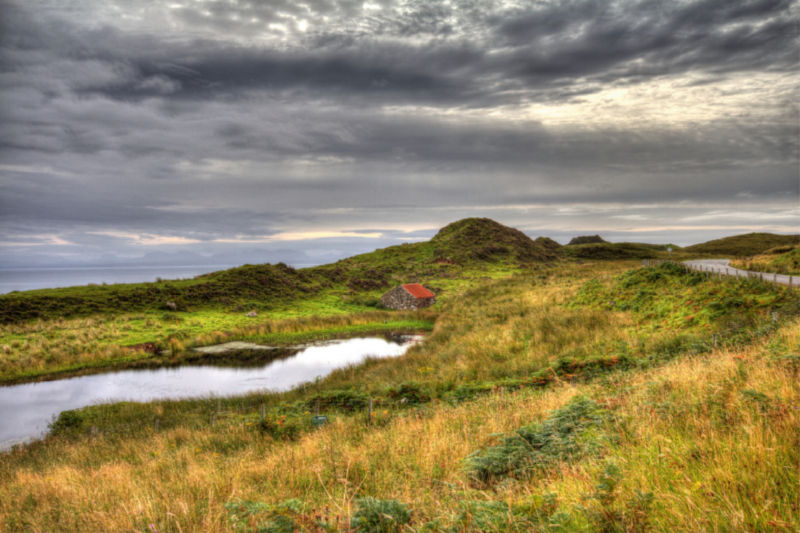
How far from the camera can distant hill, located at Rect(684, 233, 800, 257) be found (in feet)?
305

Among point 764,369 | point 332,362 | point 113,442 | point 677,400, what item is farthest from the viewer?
point 332,362

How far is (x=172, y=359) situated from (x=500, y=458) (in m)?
32.6

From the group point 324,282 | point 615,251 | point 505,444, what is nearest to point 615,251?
point 615,251

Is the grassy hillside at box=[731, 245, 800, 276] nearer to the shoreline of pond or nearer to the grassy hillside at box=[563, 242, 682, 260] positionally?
the shoreline of pond

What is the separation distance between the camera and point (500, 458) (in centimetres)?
536

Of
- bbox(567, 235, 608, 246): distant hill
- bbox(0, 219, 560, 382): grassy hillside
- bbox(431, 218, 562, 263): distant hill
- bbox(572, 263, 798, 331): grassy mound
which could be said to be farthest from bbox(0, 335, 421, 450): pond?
bbox(567, 235, 608, 246): distant hill

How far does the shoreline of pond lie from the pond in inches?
28.9

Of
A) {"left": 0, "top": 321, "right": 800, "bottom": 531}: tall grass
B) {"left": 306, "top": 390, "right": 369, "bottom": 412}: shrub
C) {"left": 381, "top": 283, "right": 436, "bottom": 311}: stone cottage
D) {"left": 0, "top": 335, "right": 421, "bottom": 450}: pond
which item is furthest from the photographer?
{"left": 381, "top": 283, "right": 436, "bottom": 311}: stone cottage

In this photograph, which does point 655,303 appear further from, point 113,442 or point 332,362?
point 113,442

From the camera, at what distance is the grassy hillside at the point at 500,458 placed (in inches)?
129

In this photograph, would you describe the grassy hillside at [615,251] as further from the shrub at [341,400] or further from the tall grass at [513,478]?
the tall grass at [513,478]

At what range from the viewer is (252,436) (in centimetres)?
978

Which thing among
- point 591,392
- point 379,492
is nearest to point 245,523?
point 379,492

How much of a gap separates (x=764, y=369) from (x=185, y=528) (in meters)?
8.65
